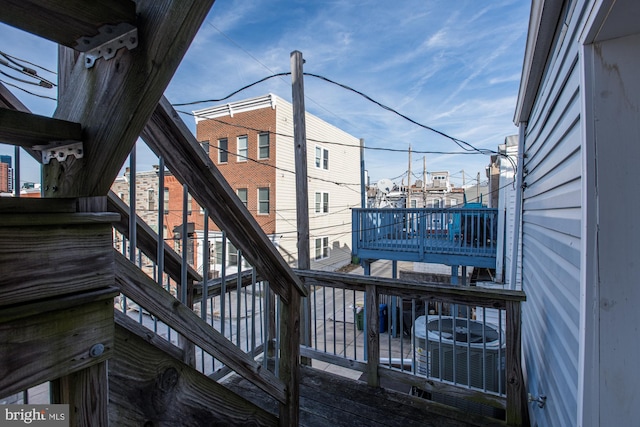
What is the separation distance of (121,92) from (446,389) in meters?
2.55

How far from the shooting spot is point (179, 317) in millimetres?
1031

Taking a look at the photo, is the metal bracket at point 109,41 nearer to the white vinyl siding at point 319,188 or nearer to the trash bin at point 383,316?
the trash bin at point 383,316

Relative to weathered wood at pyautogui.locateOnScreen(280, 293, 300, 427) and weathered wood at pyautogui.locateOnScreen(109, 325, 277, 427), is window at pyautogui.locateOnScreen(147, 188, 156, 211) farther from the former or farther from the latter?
weathered wood at pyautogui.locateOnScreen(109, 325, 277, 427)

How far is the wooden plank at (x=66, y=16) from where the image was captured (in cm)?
49

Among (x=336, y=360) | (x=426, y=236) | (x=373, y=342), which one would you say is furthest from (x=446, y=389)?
(x=426, y=236)

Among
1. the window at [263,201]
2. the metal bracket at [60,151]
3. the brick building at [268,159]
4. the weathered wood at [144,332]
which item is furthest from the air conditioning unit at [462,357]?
the window at [263,201]

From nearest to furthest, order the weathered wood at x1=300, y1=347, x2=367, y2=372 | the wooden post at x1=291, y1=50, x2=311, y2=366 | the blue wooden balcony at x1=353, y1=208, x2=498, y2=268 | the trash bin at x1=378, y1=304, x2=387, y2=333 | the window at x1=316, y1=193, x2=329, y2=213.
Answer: the weathered wood at x1=300, y1=347, x2=367, y2=372
the wooden post at x1=291, y1=50, x2=311, y2=366
the blue wooden balcony at x1=353, y1=208, x2=498, y2=268
the trash bin at x1=378, y1=304, x2=387, y2=333
the window at x1=316, y1=193, x2=329, y2=213

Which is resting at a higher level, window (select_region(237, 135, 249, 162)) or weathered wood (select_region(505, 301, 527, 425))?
window (select_region(237, 135, 249, 162))

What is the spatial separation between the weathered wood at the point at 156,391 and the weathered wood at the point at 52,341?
0.66 feet

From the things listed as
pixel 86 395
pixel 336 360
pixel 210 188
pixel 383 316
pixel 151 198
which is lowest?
pixel 383 316

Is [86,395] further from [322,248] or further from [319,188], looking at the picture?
[322,248]

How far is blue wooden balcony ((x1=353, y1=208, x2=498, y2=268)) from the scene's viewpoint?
7.18 m

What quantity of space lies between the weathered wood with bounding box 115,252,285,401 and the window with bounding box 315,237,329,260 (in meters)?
12.5

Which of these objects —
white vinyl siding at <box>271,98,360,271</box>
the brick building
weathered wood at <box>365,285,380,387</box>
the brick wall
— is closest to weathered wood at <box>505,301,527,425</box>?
weathered wood at <box>365,285,380,387</box>
